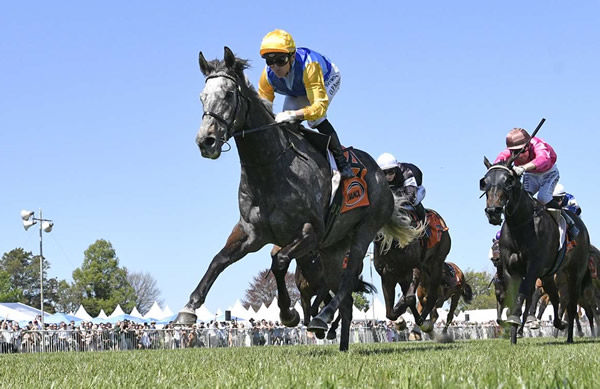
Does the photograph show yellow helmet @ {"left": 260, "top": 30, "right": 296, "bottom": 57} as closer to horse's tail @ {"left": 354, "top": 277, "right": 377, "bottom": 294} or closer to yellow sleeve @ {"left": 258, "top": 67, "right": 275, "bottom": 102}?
yellow sleeve @ {"left": 258, "top": 67, "right": 275, "bottom": 102}

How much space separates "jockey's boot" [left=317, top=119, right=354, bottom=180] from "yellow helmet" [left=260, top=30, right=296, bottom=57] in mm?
1076

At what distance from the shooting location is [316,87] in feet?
27.6

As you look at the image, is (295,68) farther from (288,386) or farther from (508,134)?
(288,386)

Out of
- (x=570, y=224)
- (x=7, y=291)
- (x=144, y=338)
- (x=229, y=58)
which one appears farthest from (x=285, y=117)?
(x=7, y=291)

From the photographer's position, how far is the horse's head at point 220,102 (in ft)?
23.1

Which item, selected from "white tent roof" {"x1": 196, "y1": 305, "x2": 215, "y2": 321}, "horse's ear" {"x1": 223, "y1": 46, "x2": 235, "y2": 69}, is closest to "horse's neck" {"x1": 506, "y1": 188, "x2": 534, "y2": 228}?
"horse's ear" {"x1": 223, "y1": 46, "x2": 235, "y2": 69}

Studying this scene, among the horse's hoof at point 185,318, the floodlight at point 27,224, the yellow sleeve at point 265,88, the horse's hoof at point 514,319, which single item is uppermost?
the floodlight at point 27,224

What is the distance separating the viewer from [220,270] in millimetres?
7469

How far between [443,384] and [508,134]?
311 inches

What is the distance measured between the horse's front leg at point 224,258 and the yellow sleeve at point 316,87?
5.00ft

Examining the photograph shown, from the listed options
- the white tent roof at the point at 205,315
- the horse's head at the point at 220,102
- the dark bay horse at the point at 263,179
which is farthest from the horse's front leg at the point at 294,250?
the white tent roof at the point at 205,315

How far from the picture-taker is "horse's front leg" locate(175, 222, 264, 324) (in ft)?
23.2

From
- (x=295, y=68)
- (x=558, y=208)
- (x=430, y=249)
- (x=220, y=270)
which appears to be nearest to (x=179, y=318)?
(x=220, y=270)

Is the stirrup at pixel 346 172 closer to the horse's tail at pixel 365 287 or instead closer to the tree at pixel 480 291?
the horse's tail at pixel 365 287
